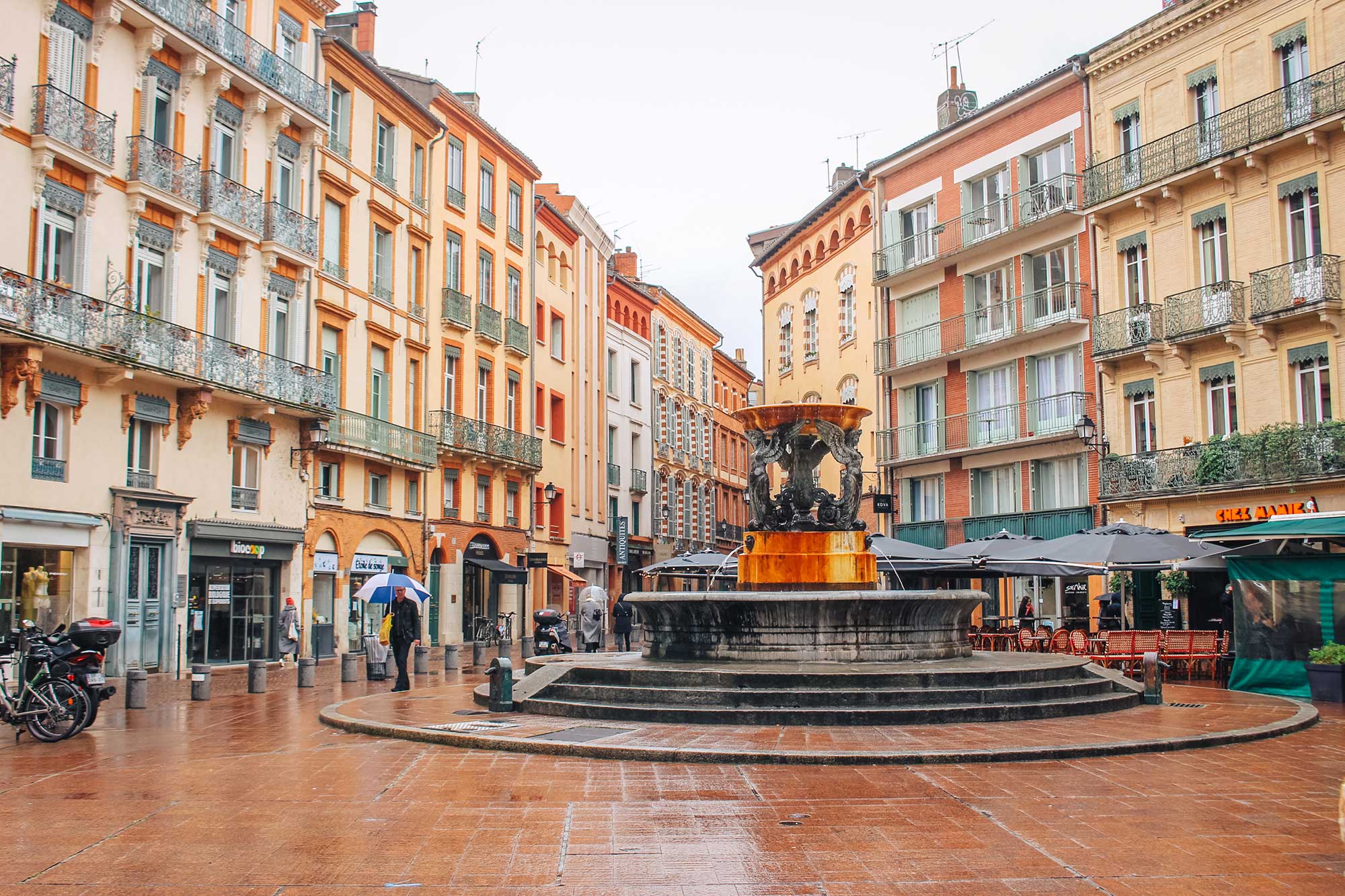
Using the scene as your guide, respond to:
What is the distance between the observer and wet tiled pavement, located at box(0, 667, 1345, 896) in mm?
6520

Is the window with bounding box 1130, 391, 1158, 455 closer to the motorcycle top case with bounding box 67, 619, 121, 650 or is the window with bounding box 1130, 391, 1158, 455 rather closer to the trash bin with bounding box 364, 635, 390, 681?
the trash bin with bounding box 364, 635, 390, 681

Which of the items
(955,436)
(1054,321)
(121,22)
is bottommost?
(955,436)

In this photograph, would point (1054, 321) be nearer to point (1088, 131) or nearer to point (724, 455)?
point (1088, 131)

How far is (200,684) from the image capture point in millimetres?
17828

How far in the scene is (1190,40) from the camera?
29250 mm

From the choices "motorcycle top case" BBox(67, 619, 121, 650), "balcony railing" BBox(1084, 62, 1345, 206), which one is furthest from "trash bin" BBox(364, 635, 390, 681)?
"balcony railing" BBox(1084, 62, 1345, 206)

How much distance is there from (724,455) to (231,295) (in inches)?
1816

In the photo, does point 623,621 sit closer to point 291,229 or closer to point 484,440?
point 484,440

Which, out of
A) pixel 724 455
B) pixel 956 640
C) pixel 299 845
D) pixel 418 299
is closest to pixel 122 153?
pixel 418 299

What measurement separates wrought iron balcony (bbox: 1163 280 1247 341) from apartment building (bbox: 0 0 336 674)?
19831 millimetres

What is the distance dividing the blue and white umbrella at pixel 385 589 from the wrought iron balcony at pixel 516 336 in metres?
19.8

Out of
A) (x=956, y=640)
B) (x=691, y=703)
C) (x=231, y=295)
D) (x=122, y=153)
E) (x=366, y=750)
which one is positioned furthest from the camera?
(x=231, y=295)

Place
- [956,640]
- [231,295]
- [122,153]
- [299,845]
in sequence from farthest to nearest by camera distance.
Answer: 1. [231,295]
2. [122,153]
3. [956,640]
4. [299,845]

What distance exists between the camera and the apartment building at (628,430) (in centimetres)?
5212
